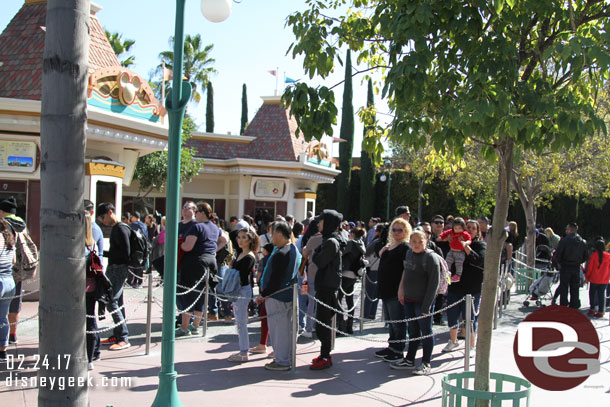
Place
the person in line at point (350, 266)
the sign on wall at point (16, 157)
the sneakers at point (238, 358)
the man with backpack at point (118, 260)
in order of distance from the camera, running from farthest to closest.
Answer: the sign on wall at point (16, 157) → the person in line at point (350, 266) → the man with backpack at point (118, 260) → the sneakers at point (238, 358)

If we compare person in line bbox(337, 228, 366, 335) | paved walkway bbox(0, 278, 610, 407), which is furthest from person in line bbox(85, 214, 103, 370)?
person in line bbox(337, 228, 366, 335)

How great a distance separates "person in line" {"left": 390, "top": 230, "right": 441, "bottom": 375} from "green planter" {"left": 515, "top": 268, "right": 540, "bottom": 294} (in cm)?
814

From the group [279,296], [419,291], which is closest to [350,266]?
[419,291]

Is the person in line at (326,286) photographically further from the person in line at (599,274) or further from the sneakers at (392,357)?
the person in line at (599,274)

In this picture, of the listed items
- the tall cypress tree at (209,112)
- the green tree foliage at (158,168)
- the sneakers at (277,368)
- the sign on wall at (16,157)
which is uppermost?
the tall cypress tree at (209,112)

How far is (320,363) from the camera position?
686 centimetres

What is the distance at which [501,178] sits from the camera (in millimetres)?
4766

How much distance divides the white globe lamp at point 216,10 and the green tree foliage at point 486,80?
0.74 metres

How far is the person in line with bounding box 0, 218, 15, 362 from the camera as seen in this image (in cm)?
664

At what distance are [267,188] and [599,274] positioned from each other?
1398cm

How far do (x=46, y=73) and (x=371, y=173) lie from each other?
106 feet

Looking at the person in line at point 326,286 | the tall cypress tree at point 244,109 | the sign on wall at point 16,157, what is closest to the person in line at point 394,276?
the person in line at point 326,286

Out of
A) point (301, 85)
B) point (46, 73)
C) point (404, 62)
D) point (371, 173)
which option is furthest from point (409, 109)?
point (371, 173)

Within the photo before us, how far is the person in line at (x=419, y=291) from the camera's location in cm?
677
